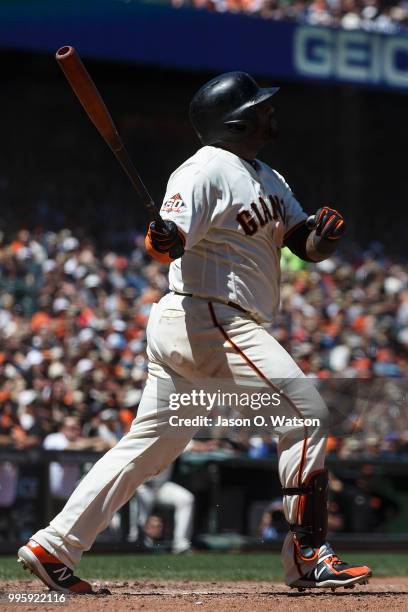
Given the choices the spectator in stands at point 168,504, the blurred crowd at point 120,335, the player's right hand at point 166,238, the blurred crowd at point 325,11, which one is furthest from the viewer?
the blurred crowd at point 325,11

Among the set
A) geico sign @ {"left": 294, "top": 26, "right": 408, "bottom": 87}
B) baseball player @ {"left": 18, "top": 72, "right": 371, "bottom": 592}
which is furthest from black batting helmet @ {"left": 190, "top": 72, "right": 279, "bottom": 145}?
geico sign @ {"left": 294, "top": 26, "right": 408, "bottom": 87}

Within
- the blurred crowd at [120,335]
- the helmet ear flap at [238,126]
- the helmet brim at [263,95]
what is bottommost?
the blurred crowd at [120,335]

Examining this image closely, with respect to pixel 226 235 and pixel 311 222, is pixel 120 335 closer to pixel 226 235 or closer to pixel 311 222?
pixel 311 222

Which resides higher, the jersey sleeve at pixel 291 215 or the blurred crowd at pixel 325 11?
the blurred crowd at pixel 325 11

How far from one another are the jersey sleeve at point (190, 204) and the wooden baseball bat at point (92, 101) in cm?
8

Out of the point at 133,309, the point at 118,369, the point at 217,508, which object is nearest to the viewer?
the point at 217,508

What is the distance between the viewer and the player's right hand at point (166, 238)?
3.72 metres

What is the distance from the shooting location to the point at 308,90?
18.9 metres

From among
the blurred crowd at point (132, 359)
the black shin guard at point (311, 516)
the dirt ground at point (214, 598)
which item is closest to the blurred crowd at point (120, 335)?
the blurred crowd at point (132, 359)

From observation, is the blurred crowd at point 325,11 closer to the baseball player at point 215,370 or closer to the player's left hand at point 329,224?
the player's left hand at point 329,224

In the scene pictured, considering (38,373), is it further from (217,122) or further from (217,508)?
(217,122)

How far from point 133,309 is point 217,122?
8.25 metres

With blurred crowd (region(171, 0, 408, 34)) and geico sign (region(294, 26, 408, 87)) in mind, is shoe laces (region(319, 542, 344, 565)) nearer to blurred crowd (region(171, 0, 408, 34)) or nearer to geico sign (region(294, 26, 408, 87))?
blurred crowd (region(171, 0, 408, 34))

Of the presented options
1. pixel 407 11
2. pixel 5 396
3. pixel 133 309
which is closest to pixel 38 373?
pixel 5 396
